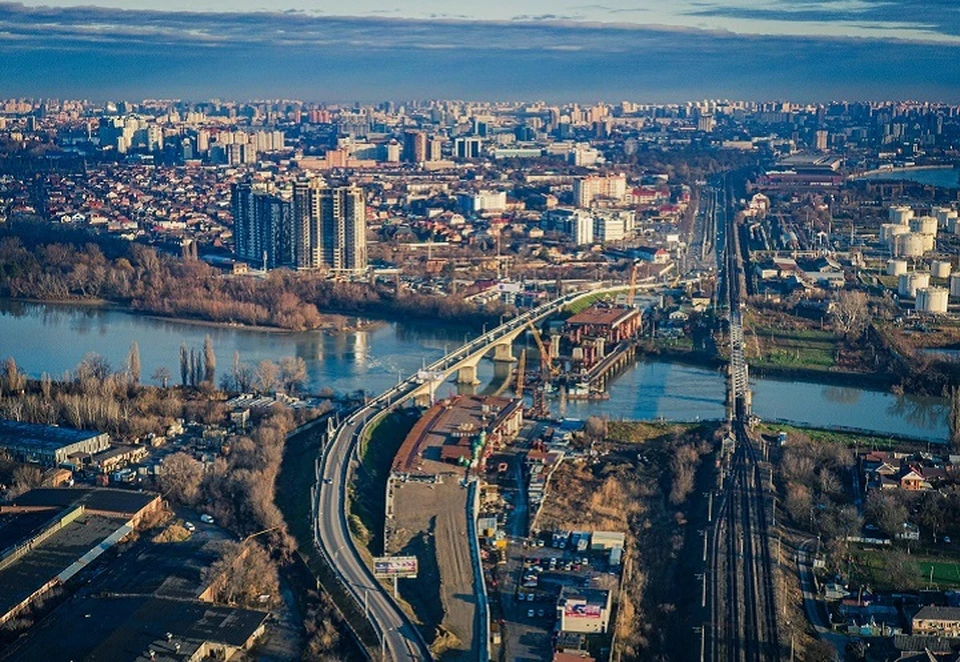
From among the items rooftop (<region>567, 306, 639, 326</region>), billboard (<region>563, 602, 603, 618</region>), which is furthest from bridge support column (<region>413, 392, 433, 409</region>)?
billboard (<region>563, 602, 603, 618</region>)

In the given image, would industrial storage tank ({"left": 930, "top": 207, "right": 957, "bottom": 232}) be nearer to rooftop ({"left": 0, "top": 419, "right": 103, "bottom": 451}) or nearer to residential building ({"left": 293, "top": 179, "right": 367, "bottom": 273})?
residential building ({"left": 293, "top": 179, "right": 367, "bottom": 273})

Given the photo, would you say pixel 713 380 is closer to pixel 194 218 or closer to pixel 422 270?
pixel 422 270

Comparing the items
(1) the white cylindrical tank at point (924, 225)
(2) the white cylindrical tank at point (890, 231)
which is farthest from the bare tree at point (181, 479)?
(1) the white cylindrical tank at point (924, 225)

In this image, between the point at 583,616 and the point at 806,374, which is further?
the point at 806,374

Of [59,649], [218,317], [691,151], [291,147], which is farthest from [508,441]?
[291,147]

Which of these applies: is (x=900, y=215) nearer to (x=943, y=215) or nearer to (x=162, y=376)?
(x=943, y=215)

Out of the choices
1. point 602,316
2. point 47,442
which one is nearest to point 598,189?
point 602,316
